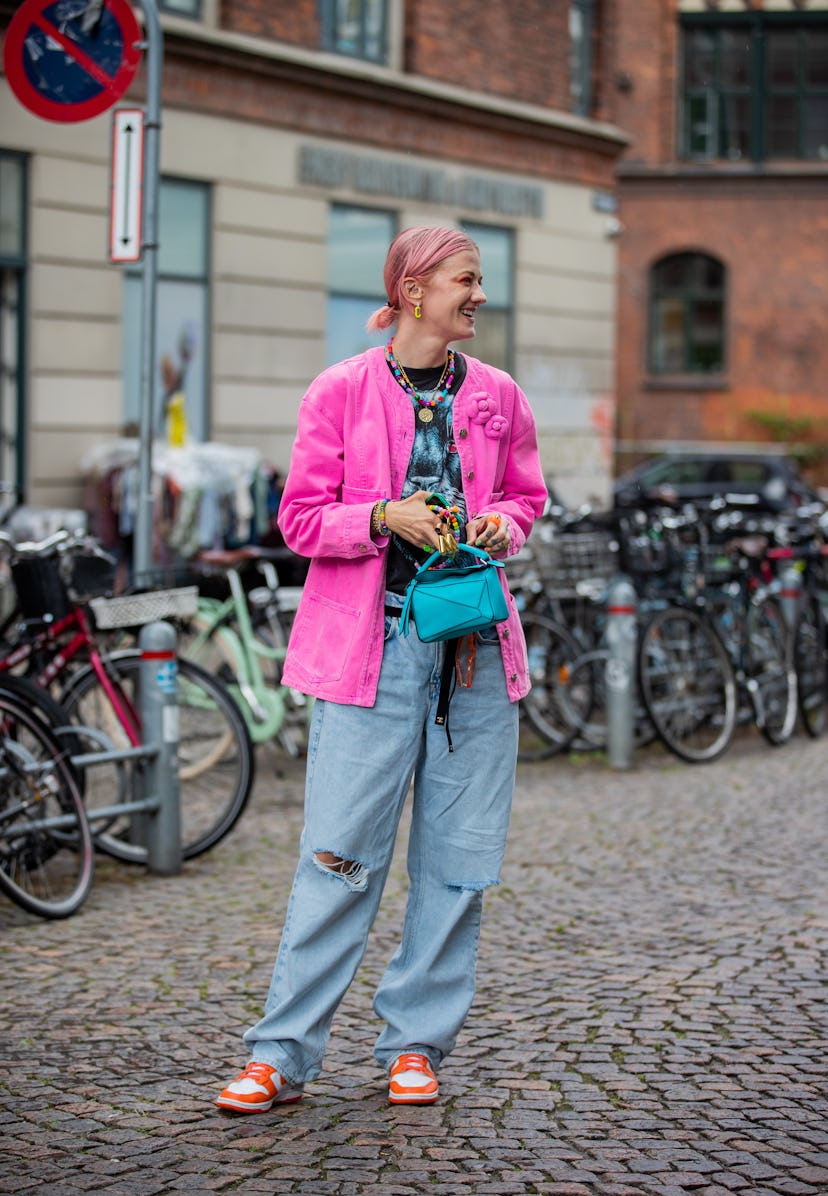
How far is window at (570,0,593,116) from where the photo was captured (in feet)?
64.7

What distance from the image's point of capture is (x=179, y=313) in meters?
15.2

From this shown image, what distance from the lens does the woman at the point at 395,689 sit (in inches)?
154

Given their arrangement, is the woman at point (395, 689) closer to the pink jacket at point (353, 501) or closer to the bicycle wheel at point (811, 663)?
the pink jacket at point (353, 501)

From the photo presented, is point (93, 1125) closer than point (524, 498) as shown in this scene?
Yes

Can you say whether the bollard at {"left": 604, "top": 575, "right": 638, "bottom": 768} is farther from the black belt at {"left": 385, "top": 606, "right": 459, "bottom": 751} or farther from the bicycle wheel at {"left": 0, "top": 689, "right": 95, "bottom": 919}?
the black belt at {"left": 385, "top": 606, "right": 459, "bottom": 751}

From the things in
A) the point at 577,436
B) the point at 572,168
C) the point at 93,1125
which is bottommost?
the point at 93,1125

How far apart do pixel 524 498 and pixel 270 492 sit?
9733mm

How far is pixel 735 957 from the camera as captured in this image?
17.8 feet

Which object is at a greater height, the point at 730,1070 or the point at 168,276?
the point at 168,276

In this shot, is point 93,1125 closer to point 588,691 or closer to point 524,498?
point 524,498

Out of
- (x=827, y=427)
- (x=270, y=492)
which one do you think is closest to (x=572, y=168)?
(x=270, y=492)

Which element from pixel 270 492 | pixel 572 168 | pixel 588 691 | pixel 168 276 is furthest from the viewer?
pixel 572 168

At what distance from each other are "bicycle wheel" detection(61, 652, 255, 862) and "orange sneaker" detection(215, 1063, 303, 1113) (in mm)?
2598

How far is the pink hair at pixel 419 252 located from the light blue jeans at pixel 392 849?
0.79 metres
